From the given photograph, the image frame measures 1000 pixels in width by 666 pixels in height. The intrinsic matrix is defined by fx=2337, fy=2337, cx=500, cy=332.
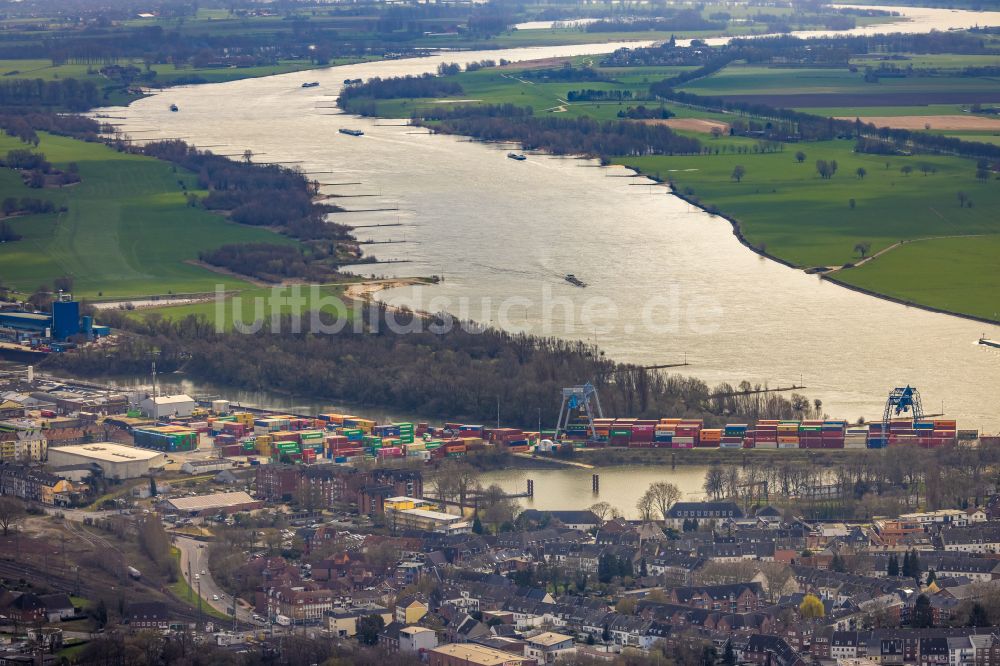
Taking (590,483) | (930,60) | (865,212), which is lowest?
(590,483)

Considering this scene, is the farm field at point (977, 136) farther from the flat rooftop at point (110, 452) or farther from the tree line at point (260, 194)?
the flat rooftop at point (110, 452)

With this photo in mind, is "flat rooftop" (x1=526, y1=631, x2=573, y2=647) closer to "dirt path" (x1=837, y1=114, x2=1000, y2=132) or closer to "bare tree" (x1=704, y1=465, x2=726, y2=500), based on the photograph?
"bare tree" (x1=704, y1=465, x2=726, y2=500)

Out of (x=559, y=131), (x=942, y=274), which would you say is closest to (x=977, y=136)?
(x=559, y=131)

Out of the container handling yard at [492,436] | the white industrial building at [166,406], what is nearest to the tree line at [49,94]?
the white industrial building at [166,406]

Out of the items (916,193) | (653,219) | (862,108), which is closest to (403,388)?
(653,219)

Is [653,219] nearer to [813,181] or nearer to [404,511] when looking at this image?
[813,181]

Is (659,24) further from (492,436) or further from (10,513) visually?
(10,513)
